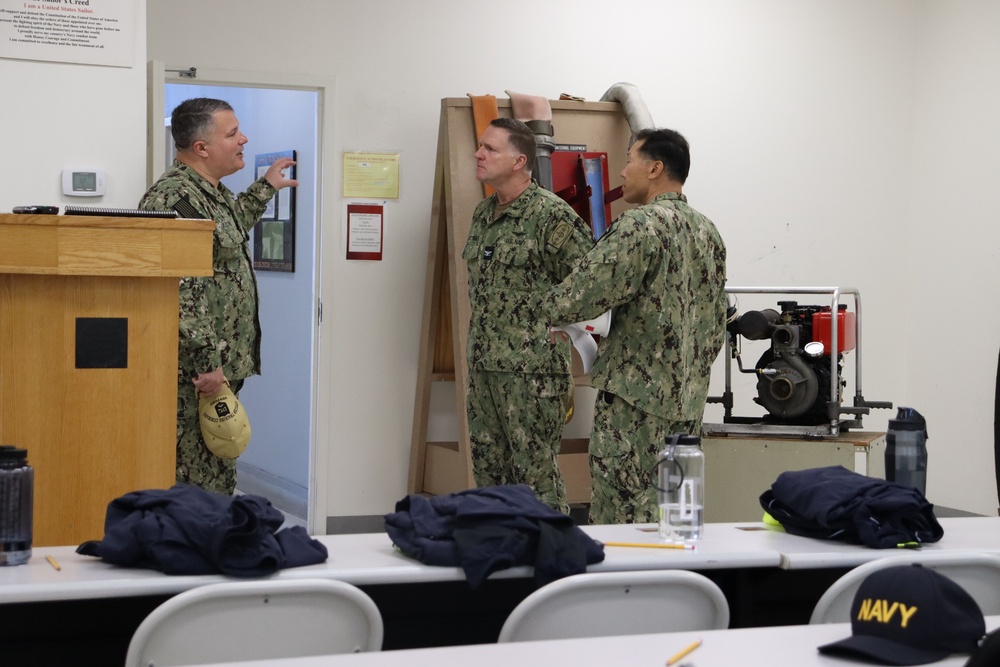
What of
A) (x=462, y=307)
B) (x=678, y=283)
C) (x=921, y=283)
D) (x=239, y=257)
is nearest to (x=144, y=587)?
(x=239, y=257)

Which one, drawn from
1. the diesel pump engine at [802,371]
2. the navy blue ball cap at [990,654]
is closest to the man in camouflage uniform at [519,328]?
the diesel pump engine at [802,371]

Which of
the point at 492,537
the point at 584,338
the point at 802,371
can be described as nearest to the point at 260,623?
the point at 492,537

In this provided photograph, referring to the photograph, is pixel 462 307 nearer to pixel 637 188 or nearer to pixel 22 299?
pixel 637 188

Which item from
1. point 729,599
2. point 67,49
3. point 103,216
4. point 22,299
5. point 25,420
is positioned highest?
point 67,49

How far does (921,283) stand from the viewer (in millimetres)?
6734

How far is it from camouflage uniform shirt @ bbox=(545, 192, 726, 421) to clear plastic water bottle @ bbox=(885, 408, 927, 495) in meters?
0.98

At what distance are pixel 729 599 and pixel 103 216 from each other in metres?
1.75

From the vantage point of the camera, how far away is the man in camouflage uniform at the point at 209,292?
3.64m

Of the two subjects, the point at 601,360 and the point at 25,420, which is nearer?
the point at 25,420

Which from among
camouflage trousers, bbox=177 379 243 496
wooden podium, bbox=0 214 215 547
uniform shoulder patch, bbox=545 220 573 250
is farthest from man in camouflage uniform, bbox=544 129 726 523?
wooden podium, bbox=0 214 215 547

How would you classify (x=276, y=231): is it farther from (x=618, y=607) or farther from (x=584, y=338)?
(x=618, y=607)

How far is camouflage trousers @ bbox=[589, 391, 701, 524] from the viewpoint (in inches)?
150

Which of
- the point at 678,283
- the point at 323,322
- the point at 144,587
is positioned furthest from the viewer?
the point at 323,322

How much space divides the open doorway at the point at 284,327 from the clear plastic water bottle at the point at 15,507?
3.96 metres
